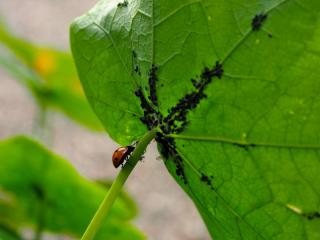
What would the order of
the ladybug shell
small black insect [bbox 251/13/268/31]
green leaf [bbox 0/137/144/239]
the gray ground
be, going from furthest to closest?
the gray ground, green leaf [bbox 0/137/144/239], the ladybug shell, small black insect [bbox 251/13/268/31]

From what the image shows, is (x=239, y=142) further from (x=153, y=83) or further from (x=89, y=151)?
(x=89, y=151)

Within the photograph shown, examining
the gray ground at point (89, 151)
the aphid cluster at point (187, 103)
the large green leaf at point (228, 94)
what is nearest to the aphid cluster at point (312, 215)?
the large green leaf at point (228, 94)

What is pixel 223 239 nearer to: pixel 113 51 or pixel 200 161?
pixel 200 161

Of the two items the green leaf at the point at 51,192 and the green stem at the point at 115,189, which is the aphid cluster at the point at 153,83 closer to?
the green stem at the point at 115,189

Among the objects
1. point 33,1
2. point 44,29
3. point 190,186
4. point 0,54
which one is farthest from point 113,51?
point 33,1

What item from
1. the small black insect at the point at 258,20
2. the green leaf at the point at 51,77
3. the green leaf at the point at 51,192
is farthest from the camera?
the green leaf at the point at 51,77

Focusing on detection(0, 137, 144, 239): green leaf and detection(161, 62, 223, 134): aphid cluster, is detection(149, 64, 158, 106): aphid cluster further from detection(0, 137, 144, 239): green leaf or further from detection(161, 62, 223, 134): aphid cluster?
detection(0, 137, 144, 239): green leaf

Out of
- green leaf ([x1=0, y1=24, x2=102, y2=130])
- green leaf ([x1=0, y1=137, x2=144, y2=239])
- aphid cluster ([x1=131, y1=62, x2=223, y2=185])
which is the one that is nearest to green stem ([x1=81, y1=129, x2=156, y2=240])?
aphid cluster ([x1=131, y1=62, x2=223, y2=185])
